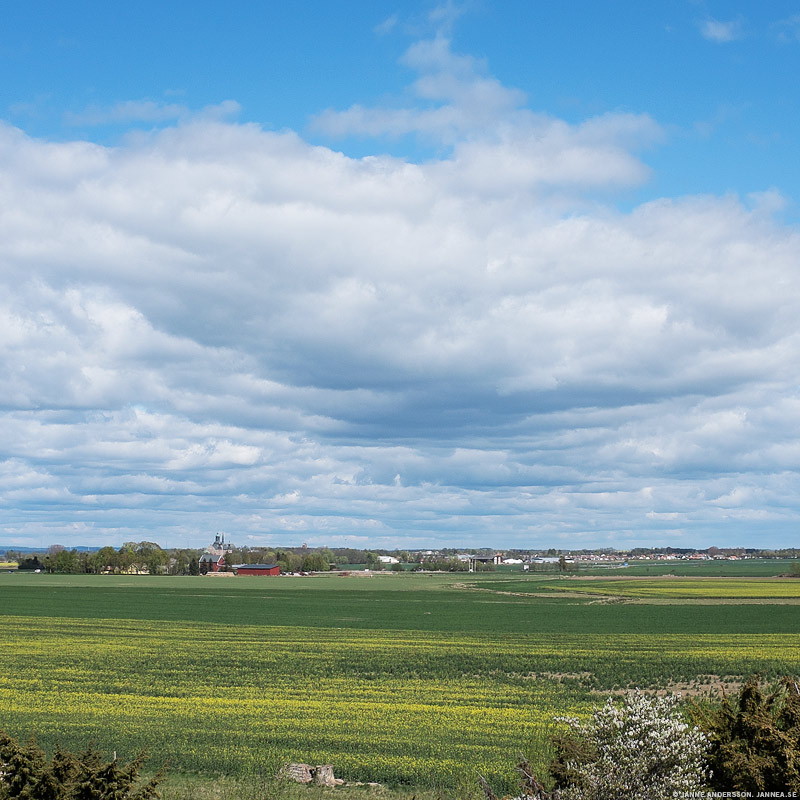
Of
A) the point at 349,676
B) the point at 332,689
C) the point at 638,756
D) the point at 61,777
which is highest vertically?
the point at 638,756

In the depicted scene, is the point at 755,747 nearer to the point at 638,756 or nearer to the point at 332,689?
the point at 638,756

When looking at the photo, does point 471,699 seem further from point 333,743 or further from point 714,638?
point 714,638

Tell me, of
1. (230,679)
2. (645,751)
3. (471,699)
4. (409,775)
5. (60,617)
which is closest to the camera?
(645,751)

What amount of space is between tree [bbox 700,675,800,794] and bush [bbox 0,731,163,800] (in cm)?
845

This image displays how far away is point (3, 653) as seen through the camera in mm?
49156

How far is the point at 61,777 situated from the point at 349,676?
29.7m

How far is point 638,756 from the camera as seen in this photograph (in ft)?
36.2

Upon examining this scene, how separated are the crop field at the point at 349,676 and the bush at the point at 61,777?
37.8ft

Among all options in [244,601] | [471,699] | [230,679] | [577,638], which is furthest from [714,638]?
[244,601]

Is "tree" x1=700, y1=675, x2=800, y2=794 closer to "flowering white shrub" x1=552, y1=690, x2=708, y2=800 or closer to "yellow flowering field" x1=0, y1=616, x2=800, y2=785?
"flowering white shrub" x1=552, y1=690, x2=708, y2=800

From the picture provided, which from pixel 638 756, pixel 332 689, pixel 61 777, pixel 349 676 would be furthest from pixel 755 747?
pixel 349 676

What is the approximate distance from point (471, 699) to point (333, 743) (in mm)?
10107

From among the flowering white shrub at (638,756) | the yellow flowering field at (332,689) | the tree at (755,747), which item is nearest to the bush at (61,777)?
the flowering white shrub at (638,756)

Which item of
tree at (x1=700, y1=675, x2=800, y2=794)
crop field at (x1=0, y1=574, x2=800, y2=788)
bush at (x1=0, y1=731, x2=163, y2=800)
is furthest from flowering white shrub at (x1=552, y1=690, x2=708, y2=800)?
crop field at (x1=0, y1=574, x2=800, y2=788)
